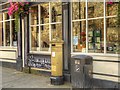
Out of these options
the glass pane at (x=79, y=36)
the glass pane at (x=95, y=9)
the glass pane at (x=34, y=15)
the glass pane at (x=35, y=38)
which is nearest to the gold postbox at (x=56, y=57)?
the glass pane at (x=79, y=36)

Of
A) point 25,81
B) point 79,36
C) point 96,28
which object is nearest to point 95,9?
point 96,28

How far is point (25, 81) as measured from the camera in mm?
11094

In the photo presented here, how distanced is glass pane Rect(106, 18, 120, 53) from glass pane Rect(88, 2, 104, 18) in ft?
1.67

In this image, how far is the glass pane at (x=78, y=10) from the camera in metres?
10.5

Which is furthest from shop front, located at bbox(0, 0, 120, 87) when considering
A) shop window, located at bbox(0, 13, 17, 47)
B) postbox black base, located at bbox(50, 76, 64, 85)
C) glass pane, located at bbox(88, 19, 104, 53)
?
postbox black base, located at bbox(50, 76, 64, 85)

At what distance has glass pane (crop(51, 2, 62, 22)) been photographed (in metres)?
11.6

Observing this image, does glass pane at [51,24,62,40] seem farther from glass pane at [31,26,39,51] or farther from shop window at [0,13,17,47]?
shop window at [0,13,17,47]

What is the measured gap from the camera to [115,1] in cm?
894

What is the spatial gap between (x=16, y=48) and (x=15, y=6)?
2745mm

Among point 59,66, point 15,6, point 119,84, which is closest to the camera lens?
point 119,84

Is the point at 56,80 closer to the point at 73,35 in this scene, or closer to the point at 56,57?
the point at 56,57

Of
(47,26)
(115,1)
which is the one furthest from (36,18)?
(115,1)

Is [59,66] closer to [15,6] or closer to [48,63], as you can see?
[48,63]

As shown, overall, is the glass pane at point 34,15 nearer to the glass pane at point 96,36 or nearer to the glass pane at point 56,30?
the glass pane at point 56,30
